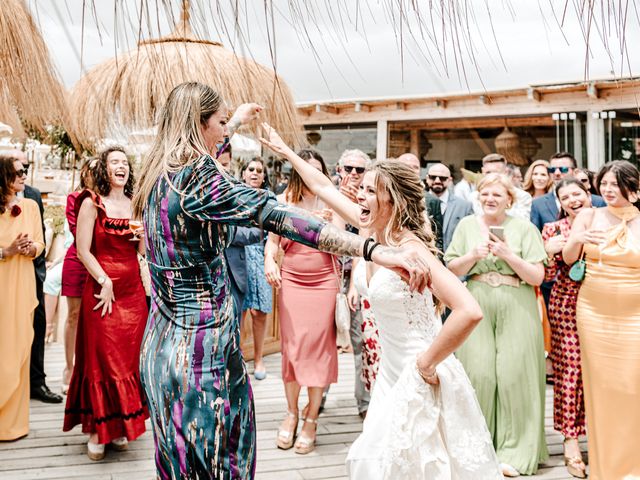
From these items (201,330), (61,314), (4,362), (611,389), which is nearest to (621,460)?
(611,389)

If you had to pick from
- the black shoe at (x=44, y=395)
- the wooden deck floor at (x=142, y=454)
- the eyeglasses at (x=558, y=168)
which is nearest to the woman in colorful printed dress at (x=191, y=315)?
the wooden deck floor at (x=142, y=454)

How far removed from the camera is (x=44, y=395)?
4.88 metres

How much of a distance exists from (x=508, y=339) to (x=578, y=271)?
60 cm

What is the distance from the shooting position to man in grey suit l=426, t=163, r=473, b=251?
516cm

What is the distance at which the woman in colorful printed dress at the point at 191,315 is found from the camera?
1865mm

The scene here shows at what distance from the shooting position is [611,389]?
3518 millimetres

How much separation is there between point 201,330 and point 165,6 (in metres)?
1.24

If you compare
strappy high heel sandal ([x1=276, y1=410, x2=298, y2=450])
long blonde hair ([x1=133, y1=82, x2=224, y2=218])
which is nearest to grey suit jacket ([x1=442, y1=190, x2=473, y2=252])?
strappy high heel sandal ([x1=276, y1=410, x2=298, y2=450])

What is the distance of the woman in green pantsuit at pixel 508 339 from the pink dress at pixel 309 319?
88cm

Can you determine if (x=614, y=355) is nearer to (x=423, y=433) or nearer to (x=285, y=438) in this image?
(x=423, y=433)

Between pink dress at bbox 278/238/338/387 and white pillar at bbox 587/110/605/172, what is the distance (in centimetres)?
681

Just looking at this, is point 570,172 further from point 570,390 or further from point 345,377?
point 345,377

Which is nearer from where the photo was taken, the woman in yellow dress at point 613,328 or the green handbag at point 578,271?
the woman in yellow dress at point 613,328

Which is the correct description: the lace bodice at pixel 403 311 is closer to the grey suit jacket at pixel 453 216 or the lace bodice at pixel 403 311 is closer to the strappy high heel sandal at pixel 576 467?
the strappy high heel sandal at pixel 576 467
